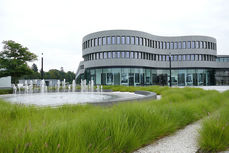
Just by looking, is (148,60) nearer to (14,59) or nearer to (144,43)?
(144,43)

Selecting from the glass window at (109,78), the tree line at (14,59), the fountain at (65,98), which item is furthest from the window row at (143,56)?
the fountain at (65,98)

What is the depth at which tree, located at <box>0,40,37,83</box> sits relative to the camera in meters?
26.0

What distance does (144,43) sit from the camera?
3853cm

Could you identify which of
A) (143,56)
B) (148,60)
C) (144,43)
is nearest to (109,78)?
(143,56)

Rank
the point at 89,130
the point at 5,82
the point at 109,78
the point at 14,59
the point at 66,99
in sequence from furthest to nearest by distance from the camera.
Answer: the point at 5,82, the point at 109,78, the point at 14,59, the point at 66,99, the point at 89,130

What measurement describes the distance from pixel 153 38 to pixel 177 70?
449 inches

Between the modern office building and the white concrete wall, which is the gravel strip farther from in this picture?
the white concrete wall

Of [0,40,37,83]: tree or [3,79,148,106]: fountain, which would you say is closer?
[3,79,148,106]: fountain

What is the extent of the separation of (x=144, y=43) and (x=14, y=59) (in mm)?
28004

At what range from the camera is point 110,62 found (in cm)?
3575

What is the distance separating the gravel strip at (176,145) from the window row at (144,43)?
3302 cm

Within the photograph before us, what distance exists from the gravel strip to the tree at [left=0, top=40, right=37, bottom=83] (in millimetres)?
28407

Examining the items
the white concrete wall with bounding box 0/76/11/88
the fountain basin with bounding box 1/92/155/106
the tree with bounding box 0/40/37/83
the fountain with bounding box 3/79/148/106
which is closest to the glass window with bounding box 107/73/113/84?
the tree with bounding box 0/40/37/83

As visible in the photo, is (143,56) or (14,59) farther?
(143,56)
